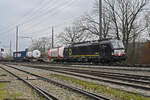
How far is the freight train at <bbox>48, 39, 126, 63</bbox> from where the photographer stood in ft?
Result: 76.3

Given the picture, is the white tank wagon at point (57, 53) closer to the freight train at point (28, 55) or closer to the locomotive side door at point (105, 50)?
the freight train at point (28, 55)

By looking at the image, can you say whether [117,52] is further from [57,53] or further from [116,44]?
[57,53]

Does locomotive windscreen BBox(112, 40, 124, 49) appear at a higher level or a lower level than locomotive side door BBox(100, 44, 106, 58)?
higher

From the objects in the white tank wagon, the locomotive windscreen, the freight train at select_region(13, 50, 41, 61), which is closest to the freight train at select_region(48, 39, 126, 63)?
the locomotive windscreen

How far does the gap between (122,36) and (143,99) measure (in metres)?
32.5

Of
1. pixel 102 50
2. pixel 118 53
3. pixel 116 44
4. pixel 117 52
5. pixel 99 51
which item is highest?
pixel 116 44

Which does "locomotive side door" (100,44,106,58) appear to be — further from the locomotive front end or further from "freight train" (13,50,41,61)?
"freight train" (13,50,41,61)

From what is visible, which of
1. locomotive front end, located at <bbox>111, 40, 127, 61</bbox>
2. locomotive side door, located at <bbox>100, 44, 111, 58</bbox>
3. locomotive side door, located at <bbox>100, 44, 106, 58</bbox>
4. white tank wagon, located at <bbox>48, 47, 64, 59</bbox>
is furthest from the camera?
white tank wagon, located at <bbox>48, 47, 64, 59</bbox>

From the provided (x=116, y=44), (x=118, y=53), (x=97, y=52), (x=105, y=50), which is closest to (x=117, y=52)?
(x=118, y=53)

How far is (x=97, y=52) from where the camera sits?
84.4ft

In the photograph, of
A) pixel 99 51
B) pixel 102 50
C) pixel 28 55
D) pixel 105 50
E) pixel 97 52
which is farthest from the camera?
pixel 28 55

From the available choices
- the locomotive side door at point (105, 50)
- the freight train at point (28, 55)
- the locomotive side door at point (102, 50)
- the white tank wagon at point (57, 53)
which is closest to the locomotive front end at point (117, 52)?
the locomotive side door at point (105, 50)

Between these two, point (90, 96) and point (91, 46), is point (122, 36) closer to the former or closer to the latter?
point (91, 46)

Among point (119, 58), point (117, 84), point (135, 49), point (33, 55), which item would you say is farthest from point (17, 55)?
point (117, 84)
